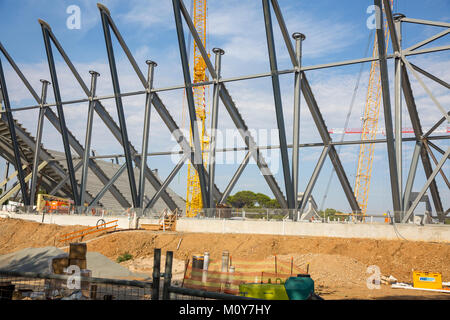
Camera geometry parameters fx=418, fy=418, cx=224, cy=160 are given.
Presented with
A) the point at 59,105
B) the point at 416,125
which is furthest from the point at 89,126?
the point at 416,125

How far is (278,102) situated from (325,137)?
248 inches

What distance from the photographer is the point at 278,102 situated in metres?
28.7

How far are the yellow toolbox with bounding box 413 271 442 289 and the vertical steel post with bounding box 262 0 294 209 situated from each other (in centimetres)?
1171

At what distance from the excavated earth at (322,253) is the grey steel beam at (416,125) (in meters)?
6.56

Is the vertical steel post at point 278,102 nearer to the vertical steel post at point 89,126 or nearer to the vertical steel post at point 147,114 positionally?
the vertical steel post at point 147,114

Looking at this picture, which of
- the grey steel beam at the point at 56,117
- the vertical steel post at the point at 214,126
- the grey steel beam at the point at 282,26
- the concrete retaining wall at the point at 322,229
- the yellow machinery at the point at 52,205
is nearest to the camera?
the concrete retaining wall at the point at 322,229

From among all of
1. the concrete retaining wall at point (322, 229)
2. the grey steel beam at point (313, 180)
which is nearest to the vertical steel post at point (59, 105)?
the concrete retaining wall at point (322, 229)

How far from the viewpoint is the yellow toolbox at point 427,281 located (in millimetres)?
16578

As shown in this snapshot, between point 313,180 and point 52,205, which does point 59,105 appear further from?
point 313,180

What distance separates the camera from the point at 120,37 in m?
34.3
